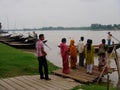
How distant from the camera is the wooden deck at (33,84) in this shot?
8180 mm

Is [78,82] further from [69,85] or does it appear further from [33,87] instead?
[33,87]

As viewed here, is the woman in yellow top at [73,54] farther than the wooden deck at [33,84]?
Yes

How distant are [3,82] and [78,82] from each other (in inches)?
110

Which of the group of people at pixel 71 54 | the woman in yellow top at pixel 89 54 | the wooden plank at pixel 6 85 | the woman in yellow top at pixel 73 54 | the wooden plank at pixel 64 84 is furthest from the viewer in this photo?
the woman in yellow top at pixel 73 54

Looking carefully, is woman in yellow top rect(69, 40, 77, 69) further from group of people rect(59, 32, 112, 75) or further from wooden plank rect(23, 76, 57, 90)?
wooden plank rect(23, 76, 57, 90)

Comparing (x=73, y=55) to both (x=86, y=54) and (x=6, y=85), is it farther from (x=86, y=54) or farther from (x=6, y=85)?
(x=6, y=85)

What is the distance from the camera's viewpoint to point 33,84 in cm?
866

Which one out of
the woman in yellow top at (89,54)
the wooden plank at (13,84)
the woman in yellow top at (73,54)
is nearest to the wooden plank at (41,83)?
the wooden plank at (13,84)

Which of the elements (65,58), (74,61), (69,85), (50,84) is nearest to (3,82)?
(50,84)

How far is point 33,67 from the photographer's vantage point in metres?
12.4

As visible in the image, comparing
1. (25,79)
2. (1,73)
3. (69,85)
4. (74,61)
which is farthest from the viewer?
(74,61)

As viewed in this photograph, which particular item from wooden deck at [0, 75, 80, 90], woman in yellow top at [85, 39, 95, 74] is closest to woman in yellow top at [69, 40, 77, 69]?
woman in yellow top at [85, 39, 95, 74]

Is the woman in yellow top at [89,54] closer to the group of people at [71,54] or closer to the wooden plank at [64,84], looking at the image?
the group of people at [71,54]

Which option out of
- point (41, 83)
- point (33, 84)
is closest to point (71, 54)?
point (41, 83)
